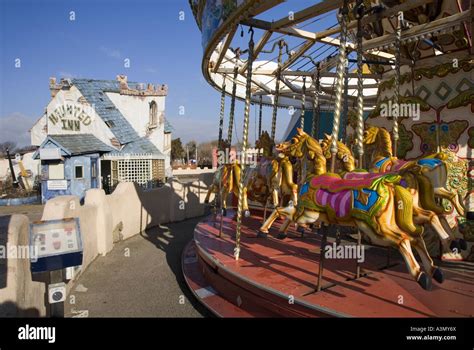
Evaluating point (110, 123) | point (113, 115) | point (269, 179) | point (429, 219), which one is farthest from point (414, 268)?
point (113, 115)

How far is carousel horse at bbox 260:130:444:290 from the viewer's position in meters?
3.96

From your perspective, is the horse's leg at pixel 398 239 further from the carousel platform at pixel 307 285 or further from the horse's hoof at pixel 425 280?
the carousel platform at pixel 307 285

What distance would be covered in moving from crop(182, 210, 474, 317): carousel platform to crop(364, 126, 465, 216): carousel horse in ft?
3.97

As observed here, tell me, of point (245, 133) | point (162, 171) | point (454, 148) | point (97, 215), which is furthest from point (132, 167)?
point (454, 148)

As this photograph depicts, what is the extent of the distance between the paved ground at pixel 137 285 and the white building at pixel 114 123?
1085 centimetres

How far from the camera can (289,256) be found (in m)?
6.34

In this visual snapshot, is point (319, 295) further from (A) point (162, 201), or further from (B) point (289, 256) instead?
(A) point (162, 201)

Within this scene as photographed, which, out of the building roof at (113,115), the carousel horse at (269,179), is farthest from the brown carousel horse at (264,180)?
the building roof at (113,115)

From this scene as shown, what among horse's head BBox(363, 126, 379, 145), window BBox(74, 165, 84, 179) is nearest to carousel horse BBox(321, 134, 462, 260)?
horse's head BBox(363, 126, 379, 145)

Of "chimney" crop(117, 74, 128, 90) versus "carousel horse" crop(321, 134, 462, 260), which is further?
"chimney" crop(117, 74, 128, 90)

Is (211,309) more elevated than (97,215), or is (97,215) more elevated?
(97,215)

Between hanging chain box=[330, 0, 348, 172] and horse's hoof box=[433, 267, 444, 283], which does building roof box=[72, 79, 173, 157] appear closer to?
hanging chain box=[330, 0, 348, 172]

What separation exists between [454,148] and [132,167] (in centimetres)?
1735

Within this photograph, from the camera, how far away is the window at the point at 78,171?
1811cm
